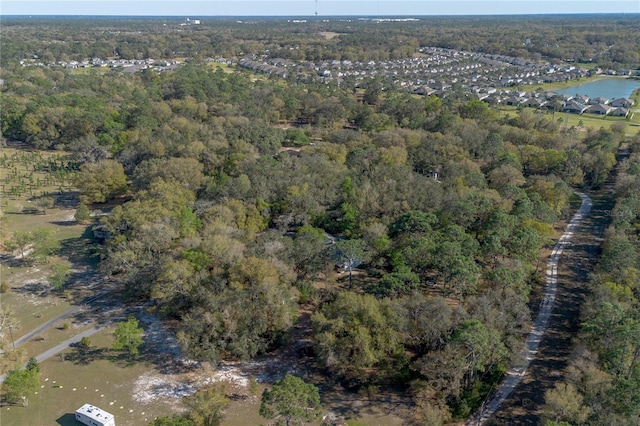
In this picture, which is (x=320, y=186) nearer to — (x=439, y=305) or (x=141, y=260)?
(x=141, y=260)

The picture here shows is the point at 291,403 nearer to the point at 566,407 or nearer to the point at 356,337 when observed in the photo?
the point at 356,337

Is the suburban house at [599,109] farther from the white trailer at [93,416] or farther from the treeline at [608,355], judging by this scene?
the white trailer at [93,416]

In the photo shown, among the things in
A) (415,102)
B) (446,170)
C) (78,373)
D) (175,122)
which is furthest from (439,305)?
(415,102)

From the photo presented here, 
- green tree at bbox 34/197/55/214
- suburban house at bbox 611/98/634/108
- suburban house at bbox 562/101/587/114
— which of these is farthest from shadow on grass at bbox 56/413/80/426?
suburban house at bbox 611/98/634/108

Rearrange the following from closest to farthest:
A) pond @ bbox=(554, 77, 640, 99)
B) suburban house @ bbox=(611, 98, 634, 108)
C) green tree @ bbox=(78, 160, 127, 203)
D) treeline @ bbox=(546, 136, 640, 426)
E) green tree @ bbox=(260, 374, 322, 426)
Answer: green tree @ bbox=(260, 374, 322, 426)
treeline @ bbox=(546, 136, 640, 426)
green tree @ bbox=(78, 160, 127, 203)
suburban house @ bbox=(611, 98, 634, 108)
pond @ bbox=(554, 77, 640, 99)

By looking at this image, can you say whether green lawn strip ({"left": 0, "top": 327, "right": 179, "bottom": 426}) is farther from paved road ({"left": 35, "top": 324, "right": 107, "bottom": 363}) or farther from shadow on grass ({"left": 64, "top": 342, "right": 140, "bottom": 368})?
paved road ({"left": 35, "top": 324, "right": 107, "bottom": 363})

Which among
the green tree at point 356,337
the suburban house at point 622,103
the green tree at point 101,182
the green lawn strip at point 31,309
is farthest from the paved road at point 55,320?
the suburban house at point 622,103

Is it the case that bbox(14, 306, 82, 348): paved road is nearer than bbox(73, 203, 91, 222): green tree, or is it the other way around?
bbox(14, 306, 82, 348): paved road
